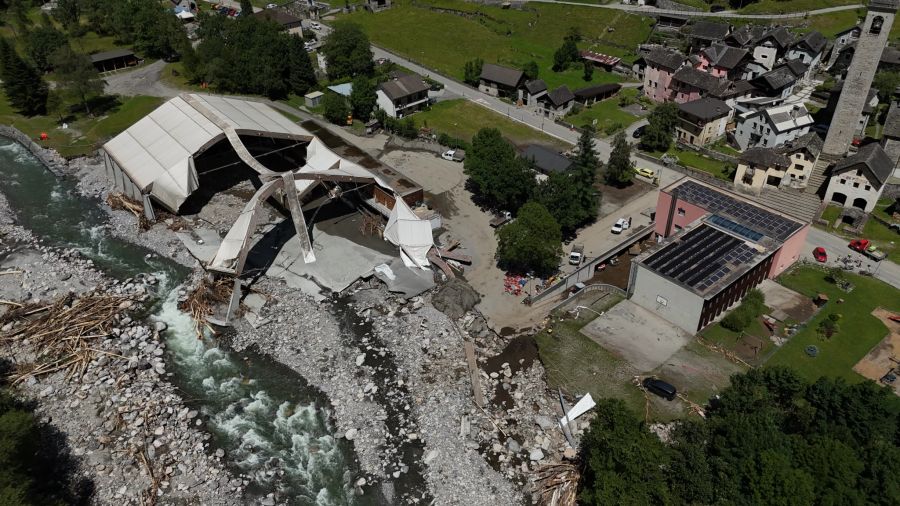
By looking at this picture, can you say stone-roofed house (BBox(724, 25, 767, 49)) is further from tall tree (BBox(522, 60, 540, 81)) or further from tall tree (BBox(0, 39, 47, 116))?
tall tree (BBox(0, 39, 47, 116))

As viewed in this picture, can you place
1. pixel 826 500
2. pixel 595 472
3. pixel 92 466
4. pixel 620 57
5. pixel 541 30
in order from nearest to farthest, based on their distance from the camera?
pixel 826 500 < pixel 595 472 < pixel 92 466 < pixel 620 57 < pixel 541 30

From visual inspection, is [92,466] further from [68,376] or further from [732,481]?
[732,481]

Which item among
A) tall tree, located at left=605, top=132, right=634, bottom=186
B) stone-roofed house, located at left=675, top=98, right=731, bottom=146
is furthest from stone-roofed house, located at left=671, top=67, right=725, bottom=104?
tall tree, located at left=605, top=132, right=634, bottom=186

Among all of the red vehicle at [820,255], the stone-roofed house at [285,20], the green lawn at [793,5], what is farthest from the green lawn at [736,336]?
the stone-roofed house at [285,20]

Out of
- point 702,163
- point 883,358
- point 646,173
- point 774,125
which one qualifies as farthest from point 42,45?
point 883,358

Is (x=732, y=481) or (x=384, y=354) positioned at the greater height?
(x=732, y=481)

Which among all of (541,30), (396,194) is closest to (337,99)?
(396,194)
